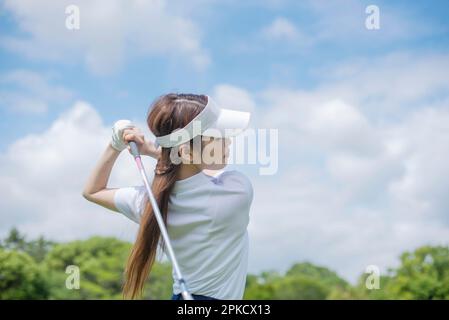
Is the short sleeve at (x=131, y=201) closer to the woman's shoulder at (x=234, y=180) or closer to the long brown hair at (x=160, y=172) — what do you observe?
the long brown hair at (x=160, y=172)

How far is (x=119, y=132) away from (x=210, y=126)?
1.72 ft

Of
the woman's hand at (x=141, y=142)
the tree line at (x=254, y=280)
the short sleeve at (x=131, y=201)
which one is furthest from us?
the tree line at (x=254, y=280)

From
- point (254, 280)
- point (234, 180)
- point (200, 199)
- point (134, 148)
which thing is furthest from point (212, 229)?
point (254, 280)

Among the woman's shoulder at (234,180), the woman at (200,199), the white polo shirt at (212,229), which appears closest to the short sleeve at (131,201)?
the woman at (200,199)

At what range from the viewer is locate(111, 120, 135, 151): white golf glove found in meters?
3.35

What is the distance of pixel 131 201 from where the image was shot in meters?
3.28

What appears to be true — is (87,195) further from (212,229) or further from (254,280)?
(254,280)

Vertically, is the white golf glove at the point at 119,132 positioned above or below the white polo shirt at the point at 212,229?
above

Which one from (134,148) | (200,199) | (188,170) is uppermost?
(134,148)

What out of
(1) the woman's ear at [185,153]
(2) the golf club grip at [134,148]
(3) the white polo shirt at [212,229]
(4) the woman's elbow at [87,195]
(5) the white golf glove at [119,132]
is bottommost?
(3) the white polo shirt at [212,229]

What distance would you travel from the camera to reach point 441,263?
67.3 feet

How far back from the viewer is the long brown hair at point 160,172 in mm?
3111
